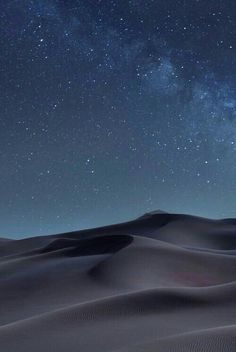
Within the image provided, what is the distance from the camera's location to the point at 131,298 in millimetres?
3012

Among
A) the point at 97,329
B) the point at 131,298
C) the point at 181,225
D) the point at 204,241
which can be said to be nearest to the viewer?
the point at 97,329

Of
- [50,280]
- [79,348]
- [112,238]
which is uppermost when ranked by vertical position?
[112,238]

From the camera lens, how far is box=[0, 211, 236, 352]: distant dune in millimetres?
2236

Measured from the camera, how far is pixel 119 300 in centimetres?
298

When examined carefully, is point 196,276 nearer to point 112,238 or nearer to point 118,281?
point 118,281

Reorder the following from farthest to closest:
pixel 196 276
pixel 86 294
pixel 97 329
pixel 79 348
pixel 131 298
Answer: pixel 196 276
pixel 86 294
pixel 131 298
pixel 97 329
pixel 79 348

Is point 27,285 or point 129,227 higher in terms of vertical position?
point 129,227

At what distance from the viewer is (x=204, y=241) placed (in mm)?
9750

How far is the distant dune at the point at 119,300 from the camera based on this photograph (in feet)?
7.34

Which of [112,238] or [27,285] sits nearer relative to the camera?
[27,285]

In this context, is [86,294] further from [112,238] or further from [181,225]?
[181,225]

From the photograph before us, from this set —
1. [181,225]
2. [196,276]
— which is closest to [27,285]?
[196,276]

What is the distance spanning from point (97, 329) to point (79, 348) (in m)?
0.28

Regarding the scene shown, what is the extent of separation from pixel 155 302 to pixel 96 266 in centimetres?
229
